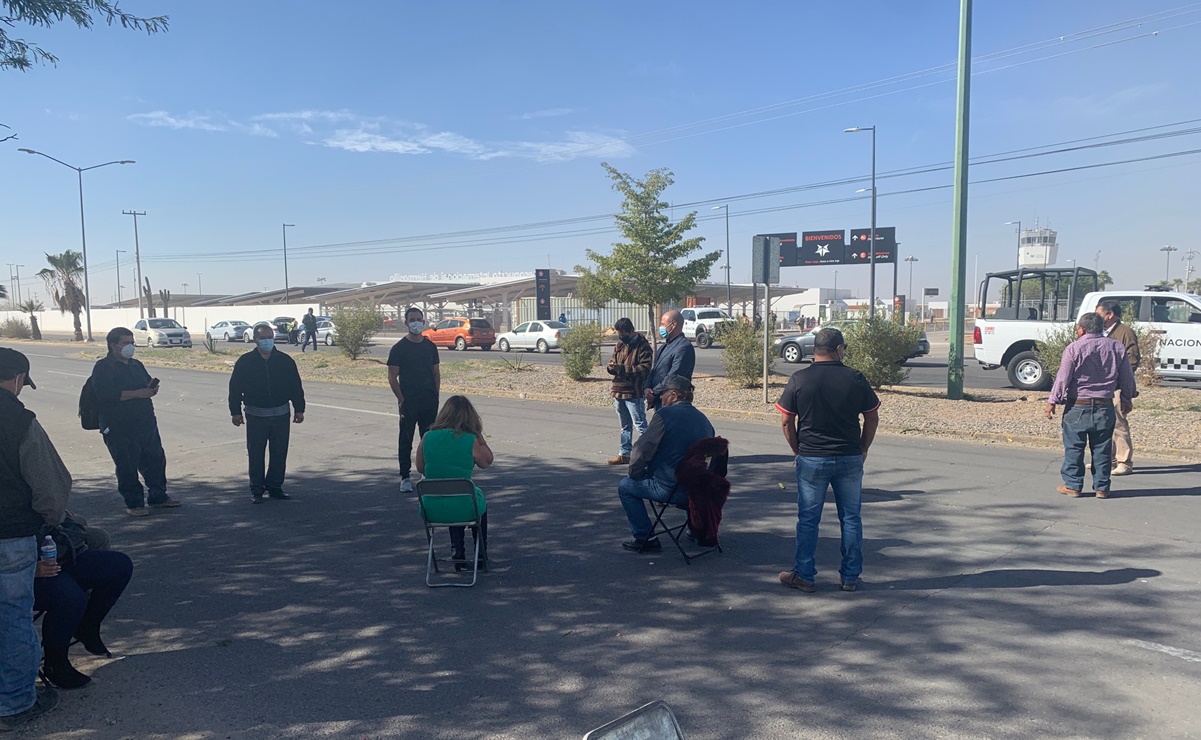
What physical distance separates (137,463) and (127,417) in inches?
18.9

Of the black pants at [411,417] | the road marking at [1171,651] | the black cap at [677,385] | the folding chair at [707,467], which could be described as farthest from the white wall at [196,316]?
the road marking at [1171,651]

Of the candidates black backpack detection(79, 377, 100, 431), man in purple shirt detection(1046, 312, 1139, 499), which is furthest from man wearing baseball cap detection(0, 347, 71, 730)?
man in purple shirt detection(1046, 312, 1139, 499)

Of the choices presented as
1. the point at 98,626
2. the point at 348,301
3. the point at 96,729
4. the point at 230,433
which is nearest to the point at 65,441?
the point at 230,433

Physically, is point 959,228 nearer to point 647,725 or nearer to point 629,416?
point 629,416

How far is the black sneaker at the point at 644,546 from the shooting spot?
6023 millimetres

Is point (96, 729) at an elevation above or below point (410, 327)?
below

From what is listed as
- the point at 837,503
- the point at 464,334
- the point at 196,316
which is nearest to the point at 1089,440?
the point at 837,503

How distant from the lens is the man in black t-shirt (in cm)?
801

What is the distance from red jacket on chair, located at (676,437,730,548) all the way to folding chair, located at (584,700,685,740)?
3.81 m

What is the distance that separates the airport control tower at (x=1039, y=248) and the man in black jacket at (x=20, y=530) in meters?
74.8

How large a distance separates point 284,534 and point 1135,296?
51.2ft

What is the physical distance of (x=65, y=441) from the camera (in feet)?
39.4

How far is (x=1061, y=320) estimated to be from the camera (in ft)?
52.9

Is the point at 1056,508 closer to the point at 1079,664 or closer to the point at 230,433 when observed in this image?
the point at 1079,664
